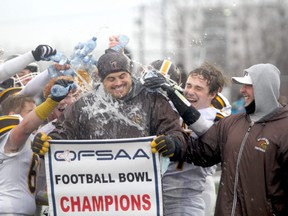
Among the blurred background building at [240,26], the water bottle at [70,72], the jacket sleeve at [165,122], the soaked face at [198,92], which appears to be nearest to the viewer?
the jacket sleeve at [165,122]

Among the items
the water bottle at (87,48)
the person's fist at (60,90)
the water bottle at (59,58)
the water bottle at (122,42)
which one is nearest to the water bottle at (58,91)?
the person's fist at (60,90)

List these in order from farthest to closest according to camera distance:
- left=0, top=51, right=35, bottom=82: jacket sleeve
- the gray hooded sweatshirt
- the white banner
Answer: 1. left=0, top=51, right=35, bottom=82: jacket sleeve
2. the white banner
3. the gray hooded sweatshirt

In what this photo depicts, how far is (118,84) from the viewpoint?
6.70 metres

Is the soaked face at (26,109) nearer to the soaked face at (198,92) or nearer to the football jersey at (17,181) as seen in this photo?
the football jersey at (17,181)

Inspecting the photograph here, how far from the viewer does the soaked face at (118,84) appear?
264 inches

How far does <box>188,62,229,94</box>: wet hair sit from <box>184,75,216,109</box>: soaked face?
0.12 feet

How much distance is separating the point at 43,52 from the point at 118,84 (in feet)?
4.14

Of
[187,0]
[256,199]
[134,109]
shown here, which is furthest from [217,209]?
[187,0]

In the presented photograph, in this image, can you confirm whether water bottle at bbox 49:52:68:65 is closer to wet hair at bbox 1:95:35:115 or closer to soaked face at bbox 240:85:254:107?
wet hair at bbox 1:95:35:115

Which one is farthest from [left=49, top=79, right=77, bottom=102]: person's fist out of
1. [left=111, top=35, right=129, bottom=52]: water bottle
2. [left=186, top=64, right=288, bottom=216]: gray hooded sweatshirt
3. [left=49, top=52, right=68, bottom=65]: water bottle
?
[left=186, top=64, right=288, bottom=216]: gray hooded sweatshirt

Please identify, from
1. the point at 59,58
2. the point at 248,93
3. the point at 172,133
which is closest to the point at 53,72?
the point at 59,58

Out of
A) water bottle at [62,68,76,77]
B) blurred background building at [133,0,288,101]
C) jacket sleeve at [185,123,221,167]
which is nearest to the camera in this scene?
jacket sleeve at [185,123,221,167]

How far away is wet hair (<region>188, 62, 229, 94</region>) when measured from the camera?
7656 mm

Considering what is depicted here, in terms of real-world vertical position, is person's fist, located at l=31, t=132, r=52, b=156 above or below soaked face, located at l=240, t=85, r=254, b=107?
below
